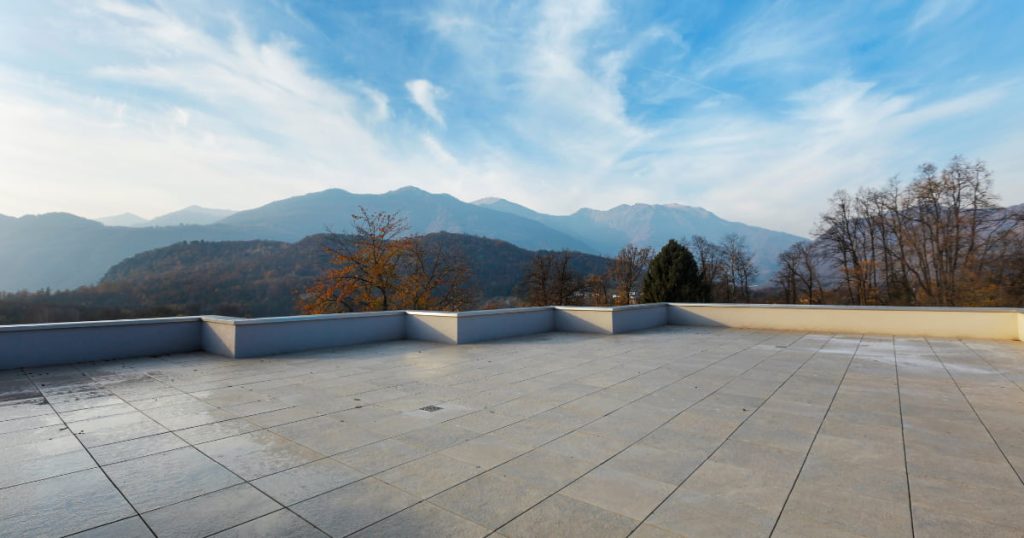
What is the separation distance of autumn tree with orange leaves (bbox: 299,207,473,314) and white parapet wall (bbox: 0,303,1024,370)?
11.2 meters

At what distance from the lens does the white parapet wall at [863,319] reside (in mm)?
9367

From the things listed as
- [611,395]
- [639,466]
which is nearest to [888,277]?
[611,395]

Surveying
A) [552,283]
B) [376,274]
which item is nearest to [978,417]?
[376,274]

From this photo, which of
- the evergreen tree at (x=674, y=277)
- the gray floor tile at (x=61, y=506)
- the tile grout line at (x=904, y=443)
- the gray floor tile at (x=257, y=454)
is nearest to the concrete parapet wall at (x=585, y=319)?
the tile grout line at (x=904, y=443)

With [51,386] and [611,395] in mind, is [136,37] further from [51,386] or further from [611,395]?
[611,395]

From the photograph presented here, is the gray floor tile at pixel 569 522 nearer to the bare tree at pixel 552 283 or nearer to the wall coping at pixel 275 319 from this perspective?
the wall coping at pixel 275 319

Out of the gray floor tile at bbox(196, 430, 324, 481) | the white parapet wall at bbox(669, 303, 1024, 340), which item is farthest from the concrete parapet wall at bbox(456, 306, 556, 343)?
the gray floor tile at bbox(196, 430, 324, 481)

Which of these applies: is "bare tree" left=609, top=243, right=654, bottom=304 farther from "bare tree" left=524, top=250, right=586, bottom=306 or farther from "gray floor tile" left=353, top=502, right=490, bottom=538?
"gray floor tile" left=353, top=502, right=490, bottom=538

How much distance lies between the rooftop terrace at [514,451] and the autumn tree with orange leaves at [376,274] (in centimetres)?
1397

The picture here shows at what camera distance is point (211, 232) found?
89.7 metres

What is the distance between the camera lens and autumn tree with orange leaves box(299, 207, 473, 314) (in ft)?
66.7

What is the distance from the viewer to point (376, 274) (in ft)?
66.6

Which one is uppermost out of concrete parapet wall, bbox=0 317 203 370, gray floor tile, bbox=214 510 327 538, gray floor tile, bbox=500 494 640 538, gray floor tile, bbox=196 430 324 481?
concrete parapet wall, bbox=0 317 203 370

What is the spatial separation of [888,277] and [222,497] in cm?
3173
